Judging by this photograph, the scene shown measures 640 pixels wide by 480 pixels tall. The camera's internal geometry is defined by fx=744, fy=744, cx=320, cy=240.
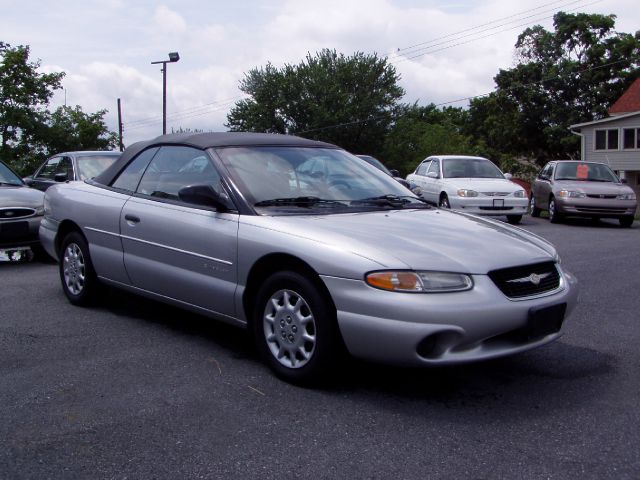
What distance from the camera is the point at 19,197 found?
920cm

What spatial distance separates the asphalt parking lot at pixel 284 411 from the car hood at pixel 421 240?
0.75 metres

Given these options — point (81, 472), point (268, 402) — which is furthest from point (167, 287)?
point (81, 472)

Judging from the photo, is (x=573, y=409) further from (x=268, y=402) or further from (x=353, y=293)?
(x=268, y=402)

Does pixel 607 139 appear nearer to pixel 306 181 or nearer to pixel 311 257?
pixel 306 181

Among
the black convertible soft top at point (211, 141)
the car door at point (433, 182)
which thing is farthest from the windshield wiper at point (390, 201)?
the car door at point (433, 182)

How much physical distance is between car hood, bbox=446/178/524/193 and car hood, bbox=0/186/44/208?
899cm

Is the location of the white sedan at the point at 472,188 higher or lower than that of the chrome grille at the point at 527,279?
higher

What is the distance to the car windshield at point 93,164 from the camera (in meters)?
12.5

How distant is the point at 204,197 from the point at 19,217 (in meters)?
5.28

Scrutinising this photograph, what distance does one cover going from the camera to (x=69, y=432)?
3529 mm

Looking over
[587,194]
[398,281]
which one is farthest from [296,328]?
[587,194]

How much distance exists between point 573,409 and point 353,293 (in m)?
1.30

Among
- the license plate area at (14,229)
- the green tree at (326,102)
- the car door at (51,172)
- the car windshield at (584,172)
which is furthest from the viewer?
the green tree at (326,102)

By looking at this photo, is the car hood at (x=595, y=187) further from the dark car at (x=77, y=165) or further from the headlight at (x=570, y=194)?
the dark car at (x=77, y=165)
